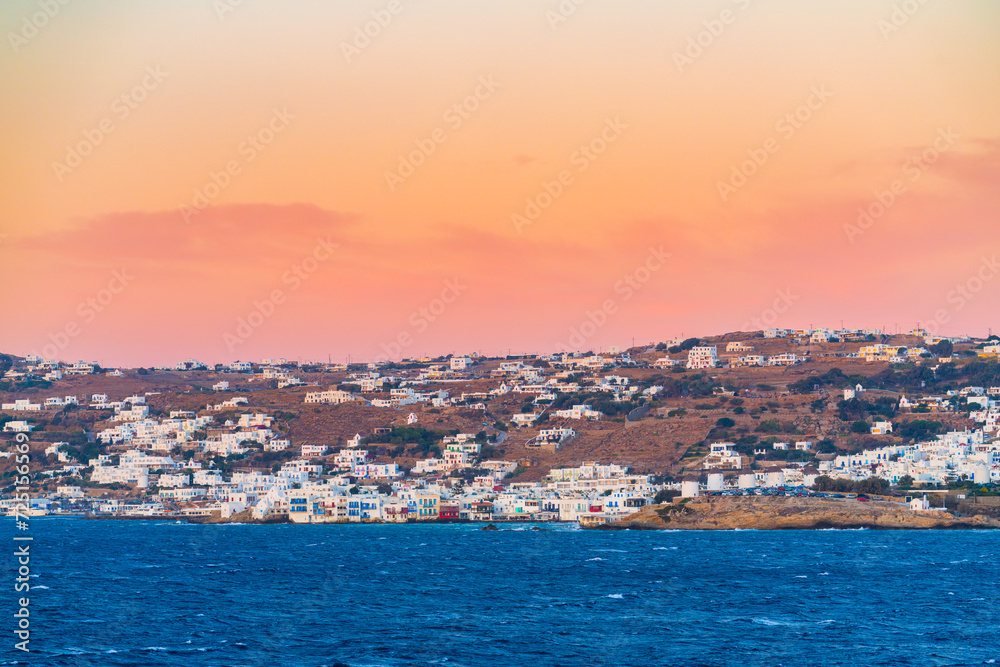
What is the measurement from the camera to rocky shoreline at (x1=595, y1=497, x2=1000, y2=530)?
324ft

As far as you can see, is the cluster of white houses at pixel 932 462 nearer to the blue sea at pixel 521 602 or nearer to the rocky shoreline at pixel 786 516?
the rocky shoreline at pixel 786 516

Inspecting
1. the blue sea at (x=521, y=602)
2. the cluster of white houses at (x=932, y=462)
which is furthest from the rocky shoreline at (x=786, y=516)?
the cluster of white houses at (x=932, y=462)

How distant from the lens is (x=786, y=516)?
3991 inches

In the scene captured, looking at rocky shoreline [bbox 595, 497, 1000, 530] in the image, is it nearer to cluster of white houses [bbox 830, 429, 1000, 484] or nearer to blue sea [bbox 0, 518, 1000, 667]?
blue sea [bbox 0, 518, 1000, 667]

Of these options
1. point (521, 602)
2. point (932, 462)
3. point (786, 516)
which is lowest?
point (521, 602)

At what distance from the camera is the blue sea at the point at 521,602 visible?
43.7 m

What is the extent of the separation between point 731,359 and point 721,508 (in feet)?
297

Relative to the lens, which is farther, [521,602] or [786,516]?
[786,516]

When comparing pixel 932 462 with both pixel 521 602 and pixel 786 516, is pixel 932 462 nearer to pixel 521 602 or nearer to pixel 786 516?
pixel 786 516

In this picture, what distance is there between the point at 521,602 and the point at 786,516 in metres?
49.9

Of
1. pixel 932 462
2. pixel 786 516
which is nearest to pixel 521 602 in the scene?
pixel 786 516

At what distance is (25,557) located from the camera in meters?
82.6

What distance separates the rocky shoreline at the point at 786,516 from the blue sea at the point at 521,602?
5.50 m

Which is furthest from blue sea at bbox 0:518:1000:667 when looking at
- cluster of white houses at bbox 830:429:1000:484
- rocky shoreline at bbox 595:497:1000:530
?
cluster of white houses at bbox 830:429:1000:484
